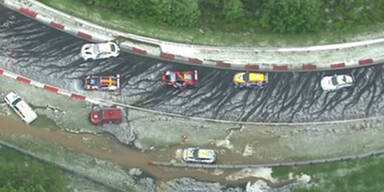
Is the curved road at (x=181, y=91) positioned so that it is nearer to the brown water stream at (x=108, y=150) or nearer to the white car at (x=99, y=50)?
the white car at (x=99, y=50)

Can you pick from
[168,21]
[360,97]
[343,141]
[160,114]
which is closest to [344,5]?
[360,97]

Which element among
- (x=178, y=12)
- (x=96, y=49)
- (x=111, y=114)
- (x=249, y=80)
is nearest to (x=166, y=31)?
(x=178, y=12)

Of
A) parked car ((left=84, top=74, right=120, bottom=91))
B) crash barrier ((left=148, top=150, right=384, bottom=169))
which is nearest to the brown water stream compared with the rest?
crash barrier ((left=148, top=150, right=384, bottom=169))

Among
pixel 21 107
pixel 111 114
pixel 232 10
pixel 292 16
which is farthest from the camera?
pixel 232 10

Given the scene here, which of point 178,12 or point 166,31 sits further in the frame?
point 166,31

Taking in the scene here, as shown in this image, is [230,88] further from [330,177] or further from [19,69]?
[19,69]

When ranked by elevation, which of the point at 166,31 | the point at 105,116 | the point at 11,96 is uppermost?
the point at 166,31

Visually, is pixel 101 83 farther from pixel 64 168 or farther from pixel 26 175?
pixel 26 175
